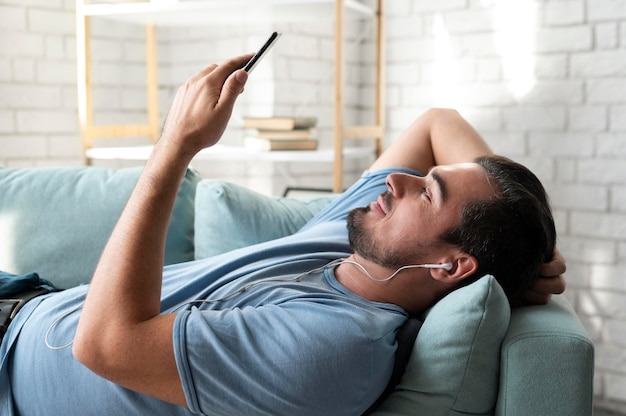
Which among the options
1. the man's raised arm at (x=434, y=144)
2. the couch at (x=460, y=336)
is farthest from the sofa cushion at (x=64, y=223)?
the man's raised arm at (x=434, y=144)

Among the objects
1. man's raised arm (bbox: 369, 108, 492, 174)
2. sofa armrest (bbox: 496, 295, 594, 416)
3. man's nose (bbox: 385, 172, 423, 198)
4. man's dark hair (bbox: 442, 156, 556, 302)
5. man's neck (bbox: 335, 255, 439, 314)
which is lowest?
sofa armrest (bbox: 496, 295, 594, 416)

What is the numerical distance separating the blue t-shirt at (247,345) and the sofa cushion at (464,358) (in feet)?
0.23

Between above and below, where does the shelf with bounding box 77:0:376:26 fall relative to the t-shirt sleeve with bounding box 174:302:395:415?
above

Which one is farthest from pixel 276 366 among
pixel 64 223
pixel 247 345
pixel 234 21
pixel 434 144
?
pixel 234 21

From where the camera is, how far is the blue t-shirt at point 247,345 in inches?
49.2

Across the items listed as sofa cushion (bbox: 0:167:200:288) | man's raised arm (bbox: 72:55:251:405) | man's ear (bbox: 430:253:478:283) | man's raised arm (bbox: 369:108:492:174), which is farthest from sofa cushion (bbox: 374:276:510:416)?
sofa cushion (bbox: 0:167:200:288)

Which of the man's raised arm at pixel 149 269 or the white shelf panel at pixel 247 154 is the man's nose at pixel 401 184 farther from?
the white shelf panel at pixel 247 154

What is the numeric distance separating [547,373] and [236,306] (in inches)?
22.2

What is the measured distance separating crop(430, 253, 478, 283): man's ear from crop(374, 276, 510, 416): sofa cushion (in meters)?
0.12

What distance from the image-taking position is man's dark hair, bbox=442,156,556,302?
143 cm

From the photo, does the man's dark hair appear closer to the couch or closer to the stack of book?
the couch

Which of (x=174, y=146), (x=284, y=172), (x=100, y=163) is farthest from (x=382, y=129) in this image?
(x=174, y=146)

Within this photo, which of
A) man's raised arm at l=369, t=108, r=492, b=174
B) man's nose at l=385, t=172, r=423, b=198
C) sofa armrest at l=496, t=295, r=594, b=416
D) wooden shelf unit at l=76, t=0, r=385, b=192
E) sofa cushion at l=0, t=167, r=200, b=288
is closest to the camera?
sofa armrest at l=496, t=295, r=594, b=416

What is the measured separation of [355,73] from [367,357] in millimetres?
2336
